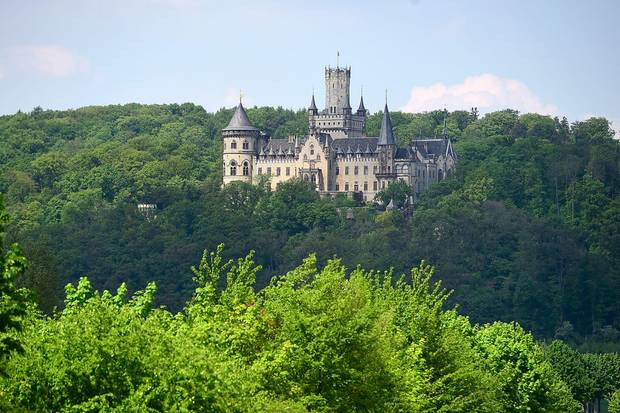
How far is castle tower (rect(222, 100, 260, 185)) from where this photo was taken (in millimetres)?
195875

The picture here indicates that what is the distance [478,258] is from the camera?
601ft

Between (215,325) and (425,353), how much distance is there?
51.7 feet

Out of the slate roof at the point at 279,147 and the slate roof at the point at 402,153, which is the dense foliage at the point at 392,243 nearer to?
the slate roof at the point at 279,147

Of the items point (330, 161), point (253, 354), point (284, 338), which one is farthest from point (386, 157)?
point (253, 354)

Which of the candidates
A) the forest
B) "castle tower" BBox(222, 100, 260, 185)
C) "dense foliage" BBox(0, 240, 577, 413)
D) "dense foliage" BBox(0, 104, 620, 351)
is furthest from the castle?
"dense foliage" BBox(0, 240, 577, 413)

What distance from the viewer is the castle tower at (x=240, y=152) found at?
19588 centimetres

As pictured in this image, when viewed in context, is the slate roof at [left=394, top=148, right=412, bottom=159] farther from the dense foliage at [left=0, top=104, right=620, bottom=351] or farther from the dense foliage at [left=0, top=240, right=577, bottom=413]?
the dense foliage at [left=0, top=240, right=577, bottom=413]

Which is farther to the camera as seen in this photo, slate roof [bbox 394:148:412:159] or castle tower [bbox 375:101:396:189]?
slate roof [bbox 394:148:412:159]

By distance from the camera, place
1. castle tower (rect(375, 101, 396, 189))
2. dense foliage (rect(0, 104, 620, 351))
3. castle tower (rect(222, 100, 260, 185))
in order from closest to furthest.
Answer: dense foliage (rect(0, 104, 620, 351)), castle tower (rect(375, 101, 396, 189)), castle tower (rect(222, 100, 260, 185))

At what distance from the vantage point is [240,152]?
7726 inches

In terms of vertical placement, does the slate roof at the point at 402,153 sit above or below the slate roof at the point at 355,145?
below

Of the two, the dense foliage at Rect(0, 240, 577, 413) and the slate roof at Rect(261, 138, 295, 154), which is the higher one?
the slate roof at Rect(261, 138, 295, 154)

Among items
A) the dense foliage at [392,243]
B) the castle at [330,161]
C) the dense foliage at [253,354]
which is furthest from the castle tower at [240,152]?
the dense foliage at [253,354]

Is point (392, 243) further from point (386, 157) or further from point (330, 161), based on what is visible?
point (330, 161)
